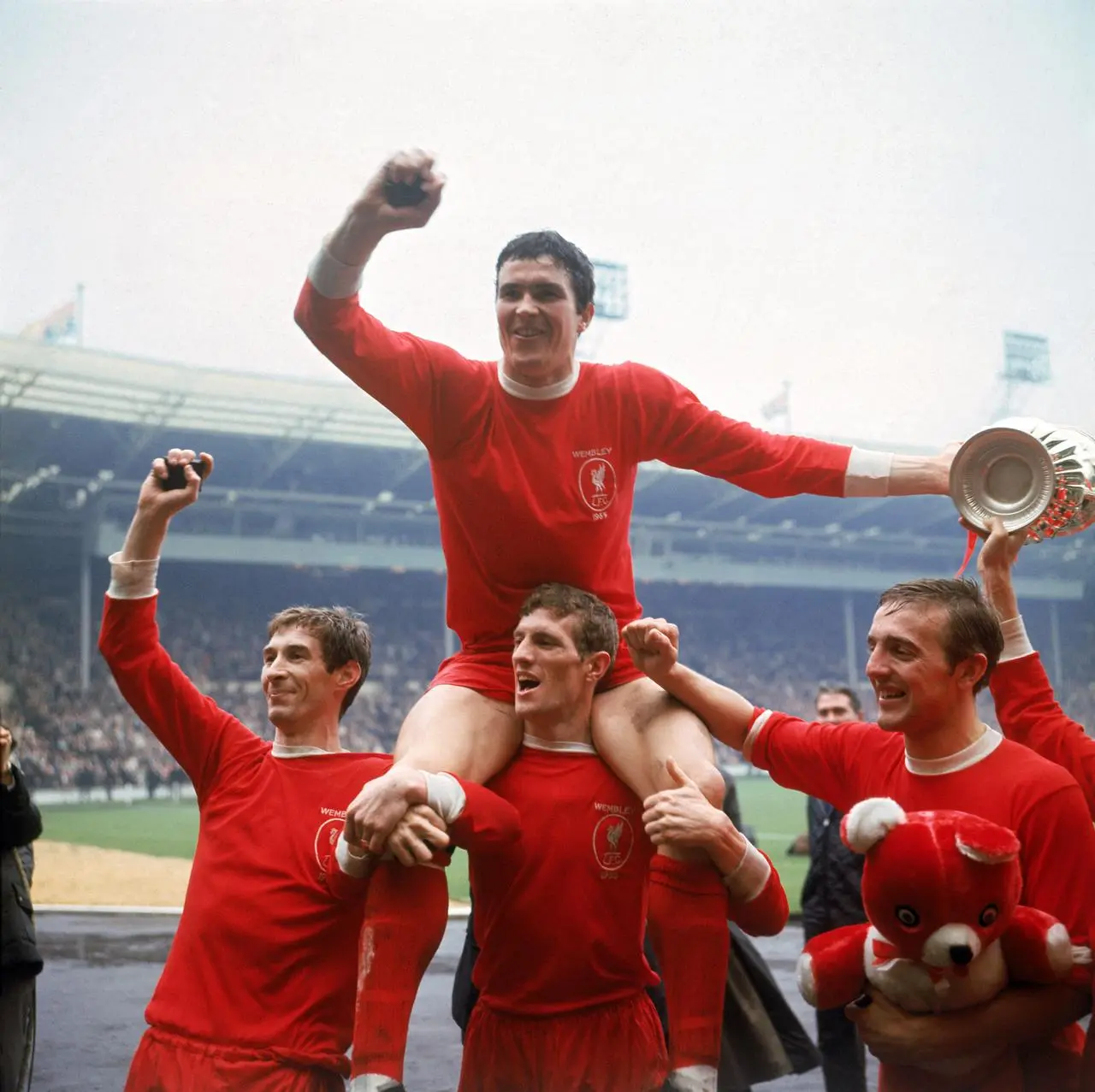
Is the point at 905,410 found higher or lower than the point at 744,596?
higher

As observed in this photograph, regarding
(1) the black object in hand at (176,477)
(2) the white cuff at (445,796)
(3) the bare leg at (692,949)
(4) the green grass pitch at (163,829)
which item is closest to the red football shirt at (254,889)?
(1) the black object in hand at (176,477)

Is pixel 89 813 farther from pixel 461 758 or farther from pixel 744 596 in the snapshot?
pixel 461 758

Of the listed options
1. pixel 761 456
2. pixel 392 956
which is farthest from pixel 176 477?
pixel 761 456

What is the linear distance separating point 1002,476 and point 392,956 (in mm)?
1591

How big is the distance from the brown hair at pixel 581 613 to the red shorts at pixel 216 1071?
1025 mm

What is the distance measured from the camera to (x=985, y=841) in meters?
1.98

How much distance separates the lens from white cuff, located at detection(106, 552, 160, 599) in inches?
104

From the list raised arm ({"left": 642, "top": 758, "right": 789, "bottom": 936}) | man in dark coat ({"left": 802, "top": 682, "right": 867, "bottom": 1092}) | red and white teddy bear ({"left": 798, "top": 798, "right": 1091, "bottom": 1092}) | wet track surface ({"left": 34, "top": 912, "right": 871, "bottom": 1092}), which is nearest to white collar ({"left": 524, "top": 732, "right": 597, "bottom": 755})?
raised arm ({"left": 642, "top": 758, "right": 789, "bottom": 936})

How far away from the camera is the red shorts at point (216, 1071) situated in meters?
2.45

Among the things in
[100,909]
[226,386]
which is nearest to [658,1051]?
[100,909]

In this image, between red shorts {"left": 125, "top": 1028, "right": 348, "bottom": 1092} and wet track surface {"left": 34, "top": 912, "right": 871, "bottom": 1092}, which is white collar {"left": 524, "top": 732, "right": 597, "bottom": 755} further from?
wet track surface {"left": 34, "top": 912, "right": 871, "bottom": 1092}

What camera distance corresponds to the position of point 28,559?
52.9 feet

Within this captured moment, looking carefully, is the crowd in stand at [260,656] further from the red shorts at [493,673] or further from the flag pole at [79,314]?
the red shorts at [493,673]

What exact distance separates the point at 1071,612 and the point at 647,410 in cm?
1829
